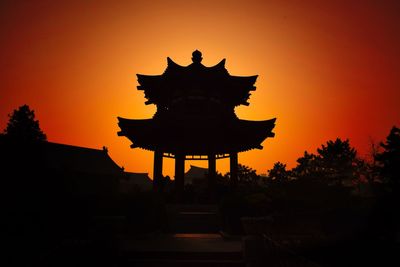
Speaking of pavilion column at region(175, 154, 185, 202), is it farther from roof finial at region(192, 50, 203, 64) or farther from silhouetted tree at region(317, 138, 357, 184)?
silhouetted tree at region(317, 138, 357, 184)

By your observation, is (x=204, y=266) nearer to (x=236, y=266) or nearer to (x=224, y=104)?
(x=236, y=266)

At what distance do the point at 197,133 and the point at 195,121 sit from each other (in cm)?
148

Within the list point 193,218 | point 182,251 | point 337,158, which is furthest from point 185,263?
point 337,158

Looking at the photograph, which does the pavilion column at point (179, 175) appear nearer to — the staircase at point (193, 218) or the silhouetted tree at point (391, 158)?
the staircase at point (193, 218)

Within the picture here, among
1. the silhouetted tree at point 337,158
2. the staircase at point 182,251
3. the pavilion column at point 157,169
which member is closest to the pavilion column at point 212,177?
the pavilion column at point 157,169

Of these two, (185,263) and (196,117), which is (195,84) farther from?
(185,263)

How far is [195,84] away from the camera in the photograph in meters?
20.6

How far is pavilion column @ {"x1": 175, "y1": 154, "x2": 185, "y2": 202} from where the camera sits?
805 inches

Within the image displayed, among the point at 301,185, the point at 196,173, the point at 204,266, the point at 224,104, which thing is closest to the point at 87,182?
the point at 224,104

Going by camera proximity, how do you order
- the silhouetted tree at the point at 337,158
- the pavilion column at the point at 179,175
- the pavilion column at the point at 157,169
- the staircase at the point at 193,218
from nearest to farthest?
the staircase at the point at 193,218, the pavilion column at the point at 157,169, the pavilion column at the point at 179,175, the silhouetted tree at the point at 337,158

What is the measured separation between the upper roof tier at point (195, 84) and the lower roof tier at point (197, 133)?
7.07ft

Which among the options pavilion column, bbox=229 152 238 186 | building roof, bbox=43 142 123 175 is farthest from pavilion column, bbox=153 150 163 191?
building roof, bbox=43 142 123 175

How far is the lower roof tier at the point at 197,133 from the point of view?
19.0 m

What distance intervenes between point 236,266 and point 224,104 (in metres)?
12.7
